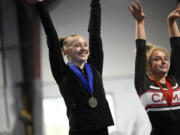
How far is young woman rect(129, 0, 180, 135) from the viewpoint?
1.77 metres

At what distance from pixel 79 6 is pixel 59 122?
170 cm

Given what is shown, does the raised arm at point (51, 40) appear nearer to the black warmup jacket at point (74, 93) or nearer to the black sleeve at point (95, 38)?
the black warmup jacket at point (74, 93)

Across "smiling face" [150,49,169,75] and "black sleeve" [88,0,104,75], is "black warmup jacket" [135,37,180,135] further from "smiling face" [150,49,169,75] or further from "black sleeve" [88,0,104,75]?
"black sleeve" [88,0,104,75]

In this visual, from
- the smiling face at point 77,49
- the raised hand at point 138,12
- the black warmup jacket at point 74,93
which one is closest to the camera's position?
the black warmup jacket at point 74,93

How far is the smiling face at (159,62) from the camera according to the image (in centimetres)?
193

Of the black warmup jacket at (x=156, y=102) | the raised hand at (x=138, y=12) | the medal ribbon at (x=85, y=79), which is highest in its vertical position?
the raised hand at (x=138, y=12)

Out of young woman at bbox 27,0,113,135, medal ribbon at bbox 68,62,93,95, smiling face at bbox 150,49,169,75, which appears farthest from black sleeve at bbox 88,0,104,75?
smiling face at bbox 150,49,169,75

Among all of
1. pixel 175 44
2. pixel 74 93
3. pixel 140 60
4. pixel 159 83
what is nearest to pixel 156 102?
pixel 159 83

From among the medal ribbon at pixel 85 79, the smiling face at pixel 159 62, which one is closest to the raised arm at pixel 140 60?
the smiling face at pixel 159 62

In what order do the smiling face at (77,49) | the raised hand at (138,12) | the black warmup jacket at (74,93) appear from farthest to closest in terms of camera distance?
the raised hand at (138,12) < the smiling face at (77,49) < the black warmup jacket at (74,93)

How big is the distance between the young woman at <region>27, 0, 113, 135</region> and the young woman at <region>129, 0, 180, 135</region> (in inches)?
11.8

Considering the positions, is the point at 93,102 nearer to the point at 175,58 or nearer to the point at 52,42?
the point at 52,42

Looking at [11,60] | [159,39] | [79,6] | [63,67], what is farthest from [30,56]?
[63,67]

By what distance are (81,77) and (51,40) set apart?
30 cm
